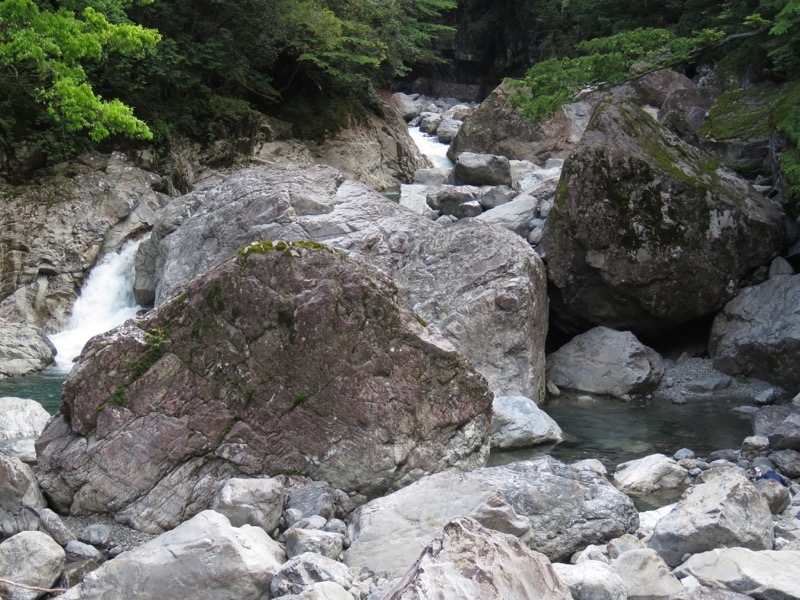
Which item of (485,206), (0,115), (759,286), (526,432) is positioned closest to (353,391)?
(526,432)

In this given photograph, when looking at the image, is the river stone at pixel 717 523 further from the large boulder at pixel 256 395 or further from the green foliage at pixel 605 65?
the green foliage at pixel 605 65

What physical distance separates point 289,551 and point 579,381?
709cm

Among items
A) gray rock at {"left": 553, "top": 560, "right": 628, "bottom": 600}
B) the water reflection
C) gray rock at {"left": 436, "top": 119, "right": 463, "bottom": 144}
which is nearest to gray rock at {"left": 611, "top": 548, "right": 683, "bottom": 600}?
gray rock at {"left": 553, "top": 560, "right": 628, "bottom": 600}

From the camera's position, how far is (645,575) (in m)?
4.68

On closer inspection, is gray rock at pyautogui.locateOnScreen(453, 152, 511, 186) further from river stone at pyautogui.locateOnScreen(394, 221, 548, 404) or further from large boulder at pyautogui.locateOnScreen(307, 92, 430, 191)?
river stone at pyautogui.locateOnScreen(394, 221, 548, 404)

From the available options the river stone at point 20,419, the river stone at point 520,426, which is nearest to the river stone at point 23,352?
the river stone at point 20,419

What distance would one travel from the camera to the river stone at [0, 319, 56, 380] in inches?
475

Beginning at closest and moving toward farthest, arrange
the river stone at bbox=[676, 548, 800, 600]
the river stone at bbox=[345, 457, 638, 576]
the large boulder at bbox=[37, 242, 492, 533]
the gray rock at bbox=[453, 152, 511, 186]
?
the river stone at bbox=[676, 548, 800, 600] < the river stone at bbox=[345, 457, 638, 576] < the large boulder at bbox=[37, 242, 492, 533] < the gray rock at bbox=[453, 152, 511, 186]

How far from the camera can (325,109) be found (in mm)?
24703

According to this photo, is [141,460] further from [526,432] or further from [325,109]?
[325,109]

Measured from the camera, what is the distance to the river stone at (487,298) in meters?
10.5

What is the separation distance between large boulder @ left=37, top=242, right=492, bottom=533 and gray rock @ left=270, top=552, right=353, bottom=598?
61.4 inches

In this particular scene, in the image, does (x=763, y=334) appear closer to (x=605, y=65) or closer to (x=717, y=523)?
(x=605, y=65)

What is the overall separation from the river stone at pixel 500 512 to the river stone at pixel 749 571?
98 cm
